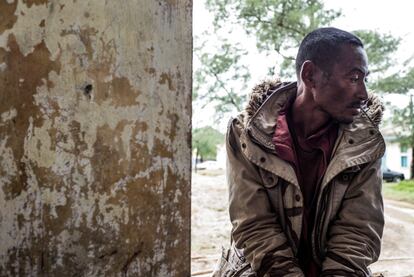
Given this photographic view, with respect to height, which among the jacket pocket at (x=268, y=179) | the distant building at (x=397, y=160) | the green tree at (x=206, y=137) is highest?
the jacket pocket at (x=268, y=179)

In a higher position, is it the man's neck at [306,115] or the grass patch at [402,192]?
the man's neck at [306,115]

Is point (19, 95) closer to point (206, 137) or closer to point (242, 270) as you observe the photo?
point (242, 270)

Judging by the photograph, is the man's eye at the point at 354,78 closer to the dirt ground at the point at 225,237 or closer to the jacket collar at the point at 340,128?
the jacket collar at the point at 340,128

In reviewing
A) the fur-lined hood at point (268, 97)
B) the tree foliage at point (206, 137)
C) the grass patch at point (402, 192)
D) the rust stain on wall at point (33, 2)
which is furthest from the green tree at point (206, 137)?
the rust stain on wall at point (33, 2)

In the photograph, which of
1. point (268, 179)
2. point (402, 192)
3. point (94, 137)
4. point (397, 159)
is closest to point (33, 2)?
point (94, 137)

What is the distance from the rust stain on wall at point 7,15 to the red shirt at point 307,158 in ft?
3.13

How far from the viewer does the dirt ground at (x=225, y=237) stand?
145 inches

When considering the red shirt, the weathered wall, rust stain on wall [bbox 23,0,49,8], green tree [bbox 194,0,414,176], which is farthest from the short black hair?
green tree [bbox 194,0,414,176]

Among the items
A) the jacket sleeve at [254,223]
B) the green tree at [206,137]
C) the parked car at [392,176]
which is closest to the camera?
the jacket sleeve at [254,223]

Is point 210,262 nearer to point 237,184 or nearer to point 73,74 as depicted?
point 237,184

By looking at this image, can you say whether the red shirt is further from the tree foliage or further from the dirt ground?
the tree foliage

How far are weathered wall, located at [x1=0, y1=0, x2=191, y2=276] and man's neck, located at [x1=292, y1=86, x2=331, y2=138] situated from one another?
0.73 m

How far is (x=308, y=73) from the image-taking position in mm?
1511

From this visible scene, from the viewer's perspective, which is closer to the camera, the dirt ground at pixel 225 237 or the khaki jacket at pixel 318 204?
the khaki jacket at pixel 318 204
